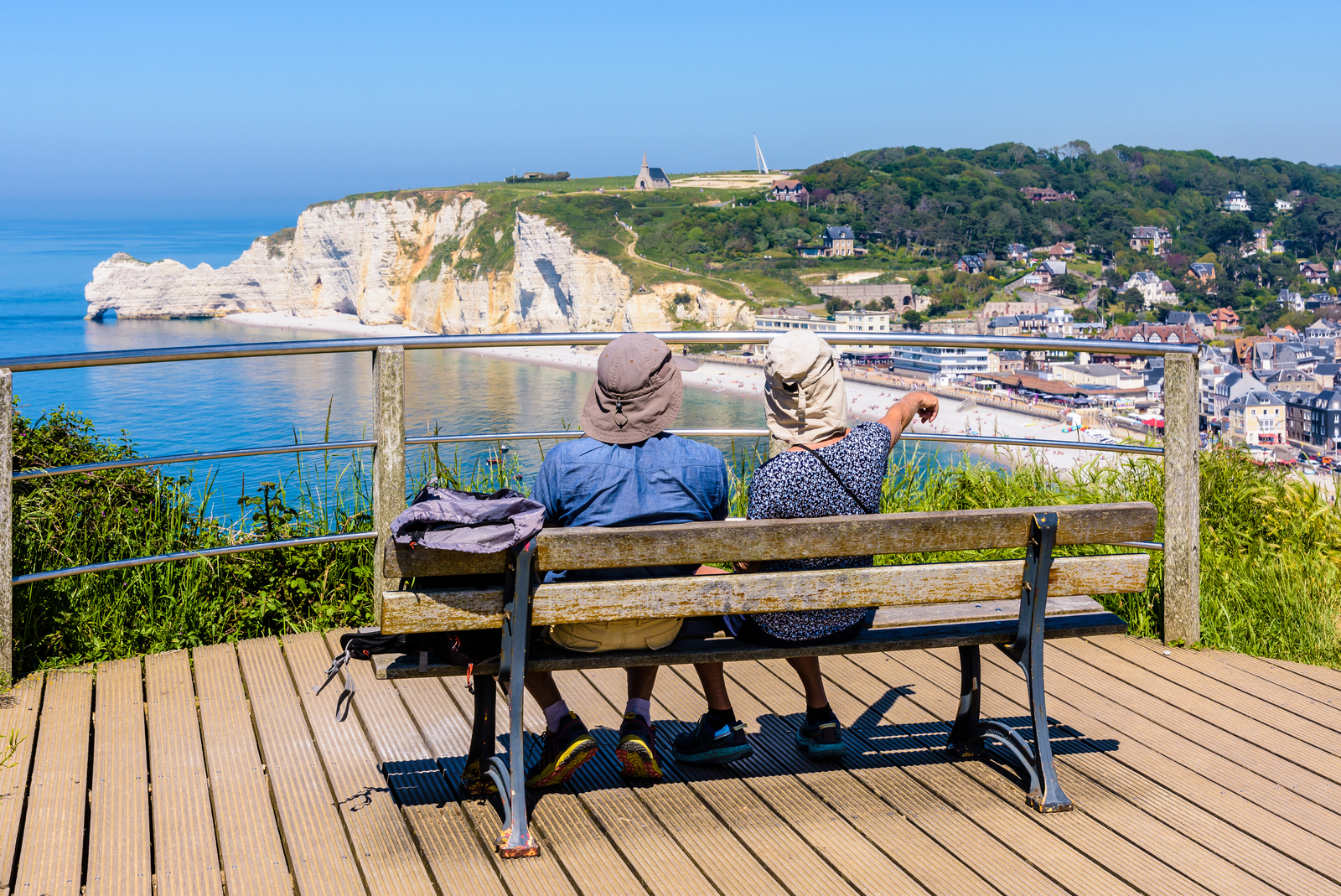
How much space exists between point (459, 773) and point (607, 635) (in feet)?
1.94

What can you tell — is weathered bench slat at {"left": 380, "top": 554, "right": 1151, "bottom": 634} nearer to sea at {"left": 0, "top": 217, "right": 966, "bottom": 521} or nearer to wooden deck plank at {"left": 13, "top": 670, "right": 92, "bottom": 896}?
wooden deck plank at {"left": 13, "top": 670, "right": 92, "bottom": 896}

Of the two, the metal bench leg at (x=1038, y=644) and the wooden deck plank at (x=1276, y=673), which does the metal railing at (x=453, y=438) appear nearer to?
the wooden deck plank at (x=1276, y=673)

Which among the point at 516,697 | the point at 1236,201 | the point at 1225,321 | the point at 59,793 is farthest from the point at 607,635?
the point at 1236,201

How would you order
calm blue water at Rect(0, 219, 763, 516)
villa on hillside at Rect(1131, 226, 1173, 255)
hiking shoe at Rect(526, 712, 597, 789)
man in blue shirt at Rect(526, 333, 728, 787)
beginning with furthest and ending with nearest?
villa on hillside at Rect(1131, 226, 1173, 255)
calm blue water at Rect(0, 219, 763, 516)
hiking shoe at Rect(526, 712, 597, 789)
man in blue shirt at Rect(526, 333, 728, 787)

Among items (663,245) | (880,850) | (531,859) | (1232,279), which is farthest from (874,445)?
(1232,279)

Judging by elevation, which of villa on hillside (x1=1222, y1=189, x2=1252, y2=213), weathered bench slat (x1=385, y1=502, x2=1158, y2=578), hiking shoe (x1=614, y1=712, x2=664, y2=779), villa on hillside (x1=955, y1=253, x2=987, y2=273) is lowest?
hiking shoe (x1=614, y1=712, x2=664, y2=779)

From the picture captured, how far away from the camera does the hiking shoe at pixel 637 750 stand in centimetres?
229

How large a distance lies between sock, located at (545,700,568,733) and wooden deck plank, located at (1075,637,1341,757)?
185cm

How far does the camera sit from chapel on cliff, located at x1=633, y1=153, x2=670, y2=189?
96000mm

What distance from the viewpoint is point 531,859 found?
2.01 m

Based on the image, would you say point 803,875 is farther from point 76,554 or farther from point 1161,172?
point 1161,172

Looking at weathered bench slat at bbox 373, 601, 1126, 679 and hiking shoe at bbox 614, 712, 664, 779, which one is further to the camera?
hiking shoe at bbox 614, 712, 664, 779

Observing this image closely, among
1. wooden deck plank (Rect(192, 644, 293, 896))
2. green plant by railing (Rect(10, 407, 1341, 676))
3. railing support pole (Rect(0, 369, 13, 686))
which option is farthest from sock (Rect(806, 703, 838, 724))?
railing support pole (Rect(0, 369, 13, 686))

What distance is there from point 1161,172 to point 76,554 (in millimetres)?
105170
